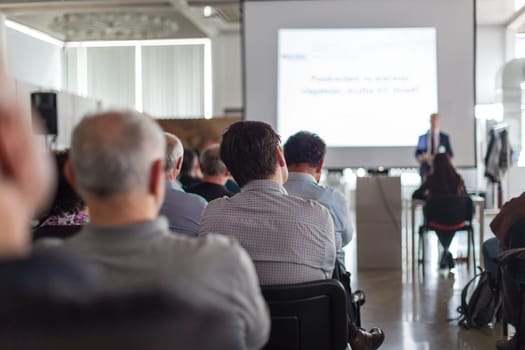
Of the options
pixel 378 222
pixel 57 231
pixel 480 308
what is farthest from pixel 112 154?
pixel 378 222

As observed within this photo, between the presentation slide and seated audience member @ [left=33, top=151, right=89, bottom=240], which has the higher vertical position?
the presentation slide

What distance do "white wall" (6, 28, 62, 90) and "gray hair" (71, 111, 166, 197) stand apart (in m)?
10.2

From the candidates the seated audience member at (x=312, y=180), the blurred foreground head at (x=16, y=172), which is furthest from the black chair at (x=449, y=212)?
the blurred foreground head at (x=16, y=172)

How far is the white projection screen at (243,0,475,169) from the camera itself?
6316mm

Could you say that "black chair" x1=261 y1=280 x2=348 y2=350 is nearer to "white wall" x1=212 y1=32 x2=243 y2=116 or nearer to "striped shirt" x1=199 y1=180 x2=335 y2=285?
"striped shirt" x1=199 y1=180 x2=335 y2=285

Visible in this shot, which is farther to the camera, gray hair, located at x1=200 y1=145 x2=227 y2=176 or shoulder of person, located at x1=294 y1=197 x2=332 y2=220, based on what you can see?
gray hair, located at x1=200 y1=145 x2=227 y2=176

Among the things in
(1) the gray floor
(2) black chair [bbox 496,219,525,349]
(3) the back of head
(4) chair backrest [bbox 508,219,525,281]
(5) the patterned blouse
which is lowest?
(1) the gray floor

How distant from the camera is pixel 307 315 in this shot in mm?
1852

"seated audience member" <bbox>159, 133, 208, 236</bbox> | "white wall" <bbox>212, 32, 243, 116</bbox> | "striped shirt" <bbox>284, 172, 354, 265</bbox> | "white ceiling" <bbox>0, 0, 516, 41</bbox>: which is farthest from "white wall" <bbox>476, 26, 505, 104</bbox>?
"seated audience member" <bbox>159, 133, 208, 236</bbox>

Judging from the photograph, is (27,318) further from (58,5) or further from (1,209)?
(58,5)

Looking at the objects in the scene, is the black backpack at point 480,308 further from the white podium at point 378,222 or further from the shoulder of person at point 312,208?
the shoulder of person at point 312,208

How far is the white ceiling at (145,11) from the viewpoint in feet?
35.5

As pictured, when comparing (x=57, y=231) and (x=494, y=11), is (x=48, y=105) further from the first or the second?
(x=57, y=231)

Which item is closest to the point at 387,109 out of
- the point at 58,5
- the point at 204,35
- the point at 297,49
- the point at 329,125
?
the point at 329,125
